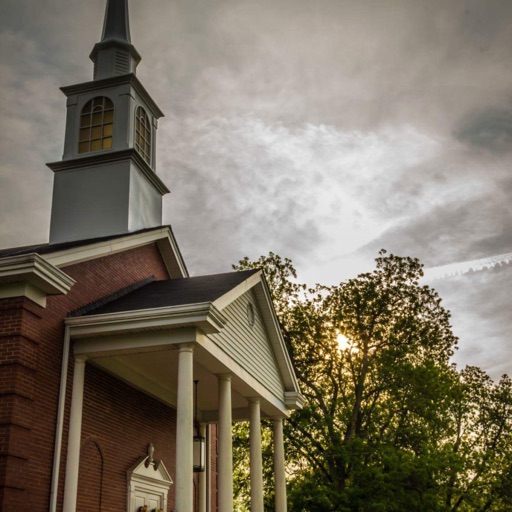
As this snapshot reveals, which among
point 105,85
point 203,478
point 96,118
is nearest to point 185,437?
point 203,478

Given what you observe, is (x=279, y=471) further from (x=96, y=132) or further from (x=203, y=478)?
(x=96, y=132)

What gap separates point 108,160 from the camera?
1717 centimetres

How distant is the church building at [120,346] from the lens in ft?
33.7

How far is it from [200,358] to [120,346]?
1.57 m

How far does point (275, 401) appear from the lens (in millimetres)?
16359

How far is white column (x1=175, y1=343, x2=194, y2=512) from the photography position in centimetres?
1013

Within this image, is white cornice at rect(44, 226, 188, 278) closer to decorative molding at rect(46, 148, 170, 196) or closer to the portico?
the portico

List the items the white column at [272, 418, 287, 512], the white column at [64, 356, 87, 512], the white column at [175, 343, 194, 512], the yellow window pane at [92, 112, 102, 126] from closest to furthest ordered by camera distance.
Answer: the white column at [175, 343, 194, 512] → the white column at [64, 356, 87, 512] → the white column at [272, 418, 287, 512] → the yellow window pane at [92, 112, 102, 126]

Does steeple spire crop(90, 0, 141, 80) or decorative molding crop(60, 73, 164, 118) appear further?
steeple spire crop(90, 0, 141, 80)

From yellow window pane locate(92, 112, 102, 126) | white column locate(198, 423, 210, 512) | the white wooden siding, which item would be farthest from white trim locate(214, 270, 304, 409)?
yellow window pane locate(92, 112, 102, 126)

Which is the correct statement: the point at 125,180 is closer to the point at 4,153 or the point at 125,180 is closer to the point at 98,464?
the point at 4,153

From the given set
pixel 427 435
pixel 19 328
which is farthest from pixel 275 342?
pixel 427 435

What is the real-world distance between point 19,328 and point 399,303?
20.8m

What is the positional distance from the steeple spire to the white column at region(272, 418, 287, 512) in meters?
10.6
